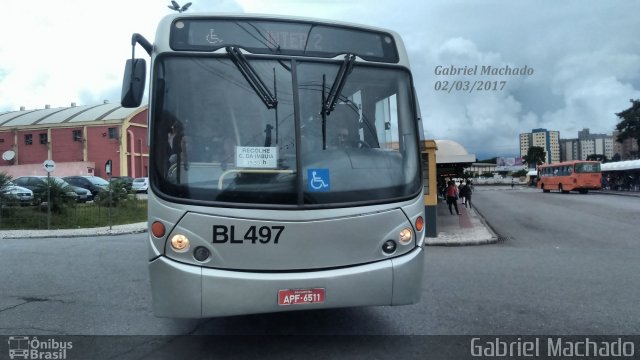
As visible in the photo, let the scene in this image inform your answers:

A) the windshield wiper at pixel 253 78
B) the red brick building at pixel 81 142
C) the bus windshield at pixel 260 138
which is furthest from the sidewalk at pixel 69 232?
the red brick building at pixel 81 142

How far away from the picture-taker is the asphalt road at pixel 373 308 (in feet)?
16.0

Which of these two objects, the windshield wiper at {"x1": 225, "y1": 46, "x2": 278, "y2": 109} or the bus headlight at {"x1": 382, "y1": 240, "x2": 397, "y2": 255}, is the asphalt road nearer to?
the bus headlight at {"x1": 382, "y1": 240, "x2": 397, "y2": 255}

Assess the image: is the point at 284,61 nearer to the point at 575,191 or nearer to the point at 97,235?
the point at 97,235

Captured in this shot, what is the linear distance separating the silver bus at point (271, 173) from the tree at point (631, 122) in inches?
2704

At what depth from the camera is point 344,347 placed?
4645 millimetres

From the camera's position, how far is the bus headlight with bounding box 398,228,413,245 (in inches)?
179

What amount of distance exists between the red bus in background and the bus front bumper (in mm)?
43581

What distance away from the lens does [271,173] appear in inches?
169

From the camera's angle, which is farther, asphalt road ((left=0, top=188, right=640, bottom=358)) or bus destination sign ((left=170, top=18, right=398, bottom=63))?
asphalt road ((left=0, top=188, right=640, bottom=358))

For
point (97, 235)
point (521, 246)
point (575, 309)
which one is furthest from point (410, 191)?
point (97, 235)

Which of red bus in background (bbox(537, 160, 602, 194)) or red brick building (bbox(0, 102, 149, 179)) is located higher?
red brick building (bbox(0, 102, 149, 179))
